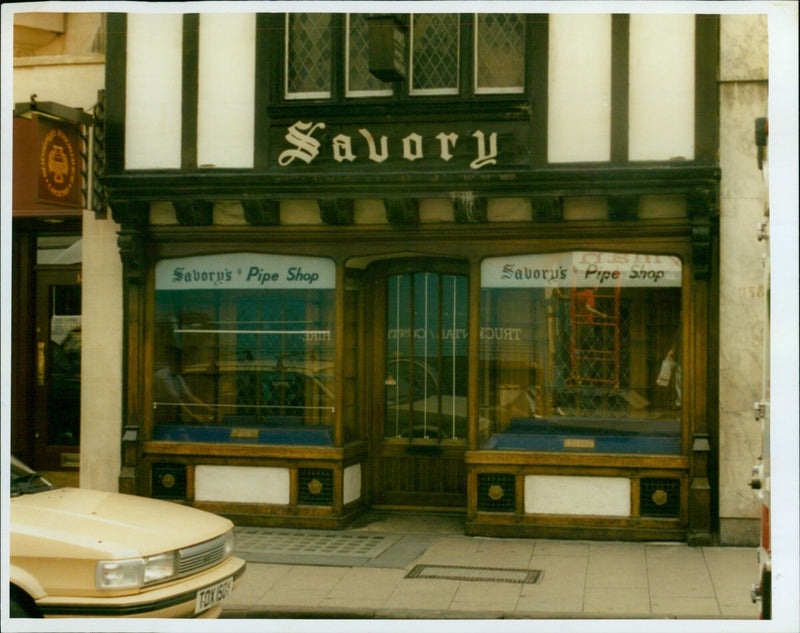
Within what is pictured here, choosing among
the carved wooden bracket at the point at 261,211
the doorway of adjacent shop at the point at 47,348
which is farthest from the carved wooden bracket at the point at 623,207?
the doorway of adjacent shop at the point at 47,348

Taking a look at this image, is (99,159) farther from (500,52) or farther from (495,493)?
(495,493)

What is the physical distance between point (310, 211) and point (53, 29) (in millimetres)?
3493

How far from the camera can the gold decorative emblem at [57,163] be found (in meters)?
10.1

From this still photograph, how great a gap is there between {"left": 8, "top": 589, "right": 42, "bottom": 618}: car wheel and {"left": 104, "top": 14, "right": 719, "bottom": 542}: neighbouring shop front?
4.59 metres

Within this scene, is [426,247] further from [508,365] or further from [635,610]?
[635,610]

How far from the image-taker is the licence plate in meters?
6.33

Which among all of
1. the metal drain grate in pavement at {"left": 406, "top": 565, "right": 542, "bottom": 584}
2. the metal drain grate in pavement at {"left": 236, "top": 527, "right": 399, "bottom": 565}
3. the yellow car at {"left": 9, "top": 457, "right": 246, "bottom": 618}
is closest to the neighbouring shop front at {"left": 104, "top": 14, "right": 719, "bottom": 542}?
the metal drain grate in pavement at {"left": 236, "top": 527, "right": 399, "bottom": 565}

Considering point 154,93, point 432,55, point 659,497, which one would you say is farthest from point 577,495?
point 154,93

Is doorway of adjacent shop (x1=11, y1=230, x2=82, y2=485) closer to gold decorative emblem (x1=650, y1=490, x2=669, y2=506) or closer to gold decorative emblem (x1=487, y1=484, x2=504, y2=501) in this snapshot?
gold decorative emblem (x1=487, y1=484, x2=504, y2=501)

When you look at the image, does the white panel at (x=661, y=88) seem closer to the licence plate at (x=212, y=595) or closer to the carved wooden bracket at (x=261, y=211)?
the carved wooden bracket at (x=261, y=211)

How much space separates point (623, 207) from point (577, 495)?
2.62m

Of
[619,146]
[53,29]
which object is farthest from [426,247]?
[53,29]

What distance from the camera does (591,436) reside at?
390 inches

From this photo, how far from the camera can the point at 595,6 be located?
22.7ft
